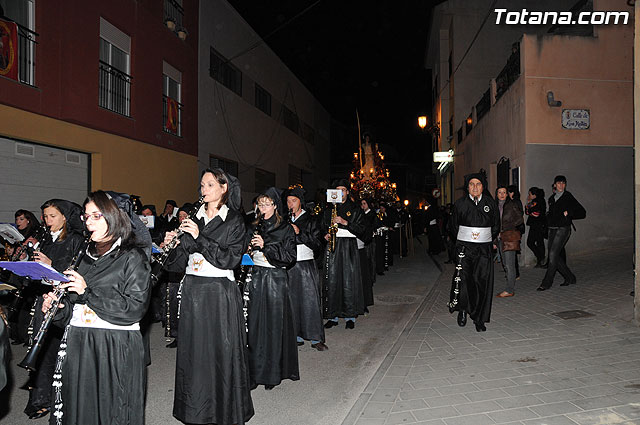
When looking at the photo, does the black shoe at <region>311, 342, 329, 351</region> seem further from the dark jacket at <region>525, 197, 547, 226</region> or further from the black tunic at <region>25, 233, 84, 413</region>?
the dark jacket at <region>525, 197, 547, 226</region>

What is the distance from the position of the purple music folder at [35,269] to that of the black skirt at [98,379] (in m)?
0.41

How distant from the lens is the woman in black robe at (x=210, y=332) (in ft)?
13.8

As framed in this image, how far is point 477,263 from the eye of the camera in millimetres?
7504

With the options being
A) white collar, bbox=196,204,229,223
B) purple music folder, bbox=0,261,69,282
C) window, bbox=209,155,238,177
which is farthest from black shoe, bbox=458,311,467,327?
window, bbox=209,155,238,177

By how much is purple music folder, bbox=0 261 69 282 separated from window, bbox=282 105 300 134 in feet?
87.0

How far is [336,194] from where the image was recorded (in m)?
8.05

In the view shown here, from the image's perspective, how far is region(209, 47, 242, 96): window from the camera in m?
19.7

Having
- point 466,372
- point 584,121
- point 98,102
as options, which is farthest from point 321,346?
point 584,121

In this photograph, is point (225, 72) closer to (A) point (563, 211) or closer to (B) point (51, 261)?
(A) point (563, 211)

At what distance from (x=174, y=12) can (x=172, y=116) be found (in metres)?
3.48

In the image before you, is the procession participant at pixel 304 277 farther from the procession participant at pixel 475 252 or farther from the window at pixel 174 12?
the window at pixel 174 12

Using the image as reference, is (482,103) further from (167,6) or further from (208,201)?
(208,201)

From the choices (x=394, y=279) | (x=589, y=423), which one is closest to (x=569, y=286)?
(x=394, y=279)

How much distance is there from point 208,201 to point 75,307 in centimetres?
142
